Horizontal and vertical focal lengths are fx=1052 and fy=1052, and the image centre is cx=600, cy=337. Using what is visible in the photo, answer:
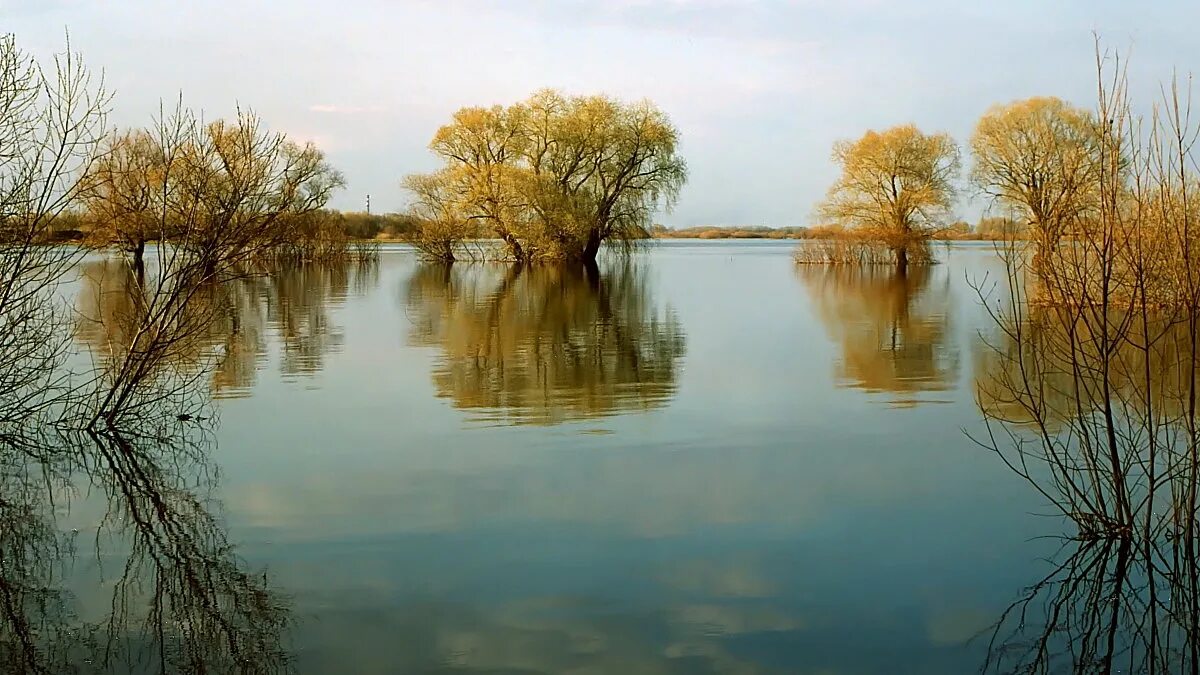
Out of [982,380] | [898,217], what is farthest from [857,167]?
[982,380]

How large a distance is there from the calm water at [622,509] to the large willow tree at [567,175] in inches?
1251

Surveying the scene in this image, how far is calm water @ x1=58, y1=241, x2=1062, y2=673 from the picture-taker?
487cm

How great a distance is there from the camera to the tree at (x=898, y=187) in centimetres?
4531

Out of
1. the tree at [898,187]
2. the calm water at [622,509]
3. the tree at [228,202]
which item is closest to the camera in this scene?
the calm water at [622,509]

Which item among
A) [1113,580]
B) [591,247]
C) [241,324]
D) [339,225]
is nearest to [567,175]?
[591,247]

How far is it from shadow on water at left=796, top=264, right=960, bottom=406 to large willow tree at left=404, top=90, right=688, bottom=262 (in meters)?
12.8

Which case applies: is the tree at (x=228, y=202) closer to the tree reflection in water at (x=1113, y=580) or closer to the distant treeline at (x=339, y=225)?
the distant treeline at (x=339, y=225)

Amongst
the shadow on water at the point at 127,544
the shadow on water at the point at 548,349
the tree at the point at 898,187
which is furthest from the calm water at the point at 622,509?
the tree at the point at 898,187

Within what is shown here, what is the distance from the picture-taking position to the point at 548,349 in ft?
51.1

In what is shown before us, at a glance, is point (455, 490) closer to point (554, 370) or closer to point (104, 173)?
point (104, 173)

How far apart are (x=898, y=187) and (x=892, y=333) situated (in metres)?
29.4

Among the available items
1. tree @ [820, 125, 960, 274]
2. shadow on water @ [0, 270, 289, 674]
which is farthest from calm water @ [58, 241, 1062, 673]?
tree @ [820, 125, 960, 274]

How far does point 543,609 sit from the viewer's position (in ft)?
17.0

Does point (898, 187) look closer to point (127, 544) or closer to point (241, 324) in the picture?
point (241, 324)
